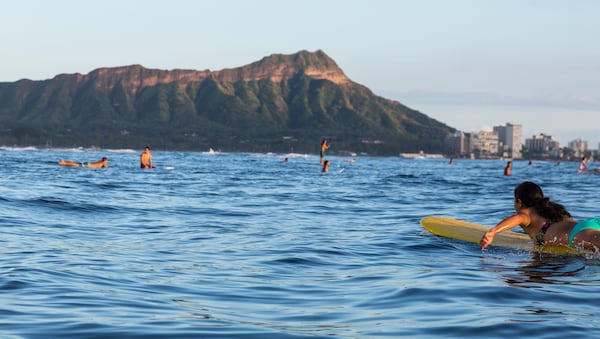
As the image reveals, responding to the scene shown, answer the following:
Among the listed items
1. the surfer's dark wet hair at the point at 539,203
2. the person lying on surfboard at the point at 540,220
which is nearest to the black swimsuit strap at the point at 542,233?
the person lying on surfboard at the point at 540,220

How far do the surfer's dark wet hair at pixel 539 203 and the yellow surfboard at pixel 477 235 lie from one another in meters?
0.45

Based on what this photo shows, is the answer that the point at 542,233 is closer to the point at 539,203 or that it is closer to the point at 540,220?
the point at 540,220

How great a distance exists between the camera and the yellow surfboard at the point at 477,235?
10611 millimetres

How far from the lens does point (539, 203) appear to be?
1030cm

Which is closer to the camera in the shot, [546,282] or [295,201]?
[546,282]

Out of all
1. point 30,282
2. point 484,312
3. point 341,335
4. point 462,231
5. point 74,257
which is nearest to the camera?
point 341,335

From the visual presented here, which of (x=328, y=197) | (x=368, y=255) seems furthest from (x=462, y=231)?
(x=328, y=197)

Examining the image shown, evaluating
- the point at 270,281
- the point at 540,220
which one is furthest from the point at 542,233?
the point at 270,281

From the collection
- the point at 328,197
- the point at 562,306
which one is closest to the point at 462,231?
the point at 562,306

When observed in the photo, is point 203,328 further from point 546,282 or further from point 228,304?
point 546,282

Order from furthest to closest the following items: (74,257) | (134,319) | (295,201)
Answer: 1. (295,201)
2. (74,257)
3. (134,319)

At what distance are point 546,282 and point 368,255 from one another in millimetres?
3073

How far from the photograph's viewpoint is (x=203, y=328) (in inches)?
235

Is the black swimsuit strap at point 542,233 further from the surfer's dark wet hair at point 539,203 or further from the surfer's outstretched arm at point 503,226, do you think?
the surfer's outstretched arm at point 503,226
